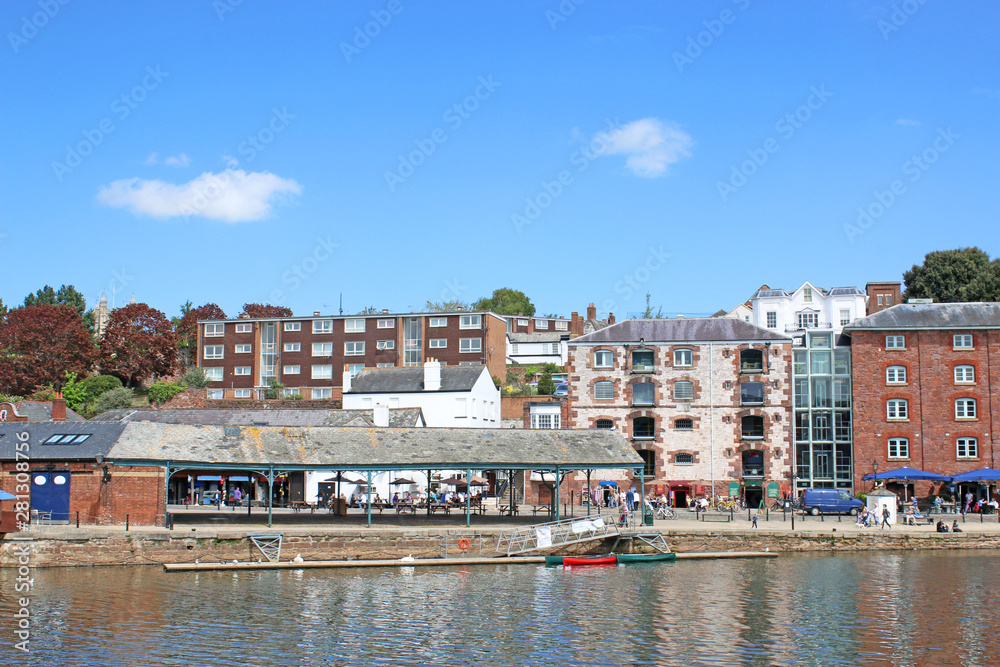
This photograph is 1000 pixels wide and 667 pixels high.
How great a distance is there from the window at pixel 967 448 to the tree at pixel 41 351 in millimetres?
66689

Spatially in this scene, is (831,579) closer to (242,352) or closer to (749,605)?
(749,605)

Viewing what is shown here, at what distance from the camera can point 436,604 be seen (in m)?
29.8

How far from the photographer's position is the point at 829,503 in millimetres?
50719

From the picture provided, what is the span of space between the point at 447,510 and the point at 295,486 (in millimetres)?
11898

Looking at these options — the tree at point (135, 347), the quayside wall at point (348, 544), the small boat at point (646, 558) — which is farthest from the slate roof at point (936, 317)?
the tree at point (135, 347)

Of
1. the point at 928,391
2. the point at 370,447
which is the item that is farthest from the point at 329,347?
the point at 928,391

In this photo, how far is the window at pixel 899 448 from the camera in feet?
185

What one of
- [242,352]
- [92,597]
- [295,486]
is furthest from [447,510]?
[242,352]

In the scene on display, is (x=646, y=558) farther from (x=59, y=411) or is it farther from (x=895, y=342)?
(x=59, y=411)

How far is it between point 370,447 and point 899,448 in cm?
3228

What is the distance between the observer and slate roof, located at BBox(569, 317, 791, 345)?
59250 mm

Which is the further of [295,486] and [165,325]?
[165,325]

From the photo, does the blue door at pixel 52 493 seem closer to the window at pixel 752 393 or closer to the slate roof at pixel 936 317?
the window at pixel 752 393

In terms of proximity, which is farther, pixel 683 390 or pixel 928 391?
pixel 683 390
